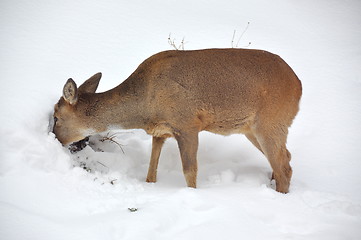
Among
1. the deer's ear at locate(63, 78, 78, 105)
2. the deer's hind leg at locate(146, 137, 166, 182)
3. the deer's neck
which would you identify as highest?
the deer's ear at locate(63, 78, 78, 105)

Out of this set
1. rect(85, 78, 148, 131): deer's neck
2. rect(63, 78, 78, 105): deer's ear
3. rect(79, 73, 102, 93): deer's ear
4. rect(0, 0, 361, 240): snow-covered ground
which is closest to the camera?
rect(0, 0, 361, 240): snow-covered ground

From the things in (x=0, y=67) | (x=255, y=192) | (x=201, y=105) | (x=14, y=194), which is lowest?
(x=255, y=192)

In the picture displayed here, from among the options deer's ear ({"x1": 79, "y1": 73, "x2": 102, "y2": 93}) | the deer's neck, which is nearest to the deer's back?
the deer's neck

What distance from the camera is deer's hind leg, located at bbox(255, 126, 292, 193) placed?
5750 millimetres

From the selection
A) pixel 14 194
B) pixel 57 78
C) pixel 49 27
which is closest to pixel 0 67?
pixel 57 78

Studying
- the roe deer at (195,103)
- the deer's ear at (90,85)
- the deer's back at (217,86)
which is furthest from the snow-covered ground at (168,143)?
the deer's back at (217,86)

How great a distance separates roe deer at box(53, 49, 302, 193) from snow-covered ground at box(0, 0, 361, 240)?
42cm

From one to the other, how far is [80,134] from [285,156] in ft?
Result: 9.59

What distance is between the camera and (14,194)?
14.5ft

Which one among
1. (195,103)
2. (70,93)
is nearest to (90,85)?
(70,93)

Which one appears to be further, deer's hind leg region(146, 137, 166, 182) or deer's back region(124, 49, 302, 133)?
deer's hind leg region(146, 137, 166, 182)

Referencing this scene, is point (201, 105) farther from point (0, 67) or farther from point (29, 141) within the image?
point (0, 67)

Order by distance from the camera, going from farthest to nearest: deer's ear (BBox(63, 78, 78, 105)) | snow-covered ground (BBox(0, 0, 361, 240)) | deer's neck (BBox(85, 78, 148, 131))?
deer's neck (BBox(85, 78, 148, 131)), deer's ear (BBox(63, 78, 78, 105)), snow-covered ground (BBox(0, 0, 361, 240))

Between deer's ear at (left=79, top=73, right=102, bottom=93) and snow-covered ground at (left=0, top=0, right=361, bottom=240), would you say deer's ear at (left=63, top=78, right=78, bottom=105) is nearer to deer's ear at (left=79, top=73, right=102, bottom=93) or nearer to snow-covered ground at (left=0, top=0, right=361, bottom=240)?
deer's ear at (left=79, top=73, right=102, bottom=93)
